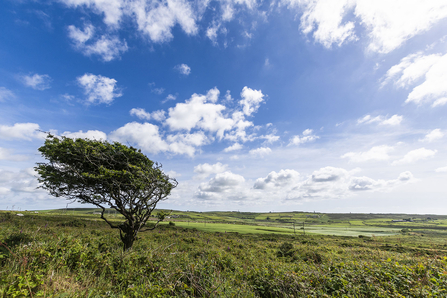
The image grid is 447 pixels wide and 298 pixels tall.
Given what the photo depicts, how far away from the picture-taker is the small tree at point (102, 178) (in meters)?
10.7

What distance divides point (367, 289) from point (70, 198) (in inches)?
621

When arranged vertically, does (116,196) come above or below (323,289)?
above

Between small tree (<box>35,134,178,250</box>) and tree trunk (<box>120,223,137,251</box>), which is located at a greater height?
small tree (<box>35,134,178,250</box>)

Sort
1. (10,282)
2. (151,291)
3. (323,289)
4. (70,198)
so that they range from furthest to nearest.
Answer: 1. (70,198)
2. (323,289)
3. (151,291)
4. (10,282)

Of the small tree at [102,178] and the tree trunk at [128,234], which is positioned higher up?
the small tree at [102,178]

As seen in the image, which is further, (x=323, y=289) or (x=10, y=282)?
(x=323, y=289)

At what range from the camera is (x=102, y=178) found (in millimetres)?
10625

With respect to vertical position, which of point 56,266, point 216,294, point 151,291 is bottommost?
point 216,294

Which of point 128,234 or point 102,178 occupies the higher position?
point 102,178

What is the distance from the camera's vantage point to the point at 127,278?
6285 millimetres

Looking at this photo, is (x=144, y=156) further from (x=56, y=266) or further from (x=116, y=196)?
(x=56, y=266)

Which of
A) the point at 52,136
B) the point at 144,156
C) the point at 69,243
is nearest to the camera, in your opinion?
the point at 69,243

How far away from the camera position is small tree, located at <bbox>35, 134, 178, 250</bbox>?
421 inches

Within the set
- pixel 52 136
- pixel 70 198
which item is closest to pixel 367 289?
pixel 70 198
